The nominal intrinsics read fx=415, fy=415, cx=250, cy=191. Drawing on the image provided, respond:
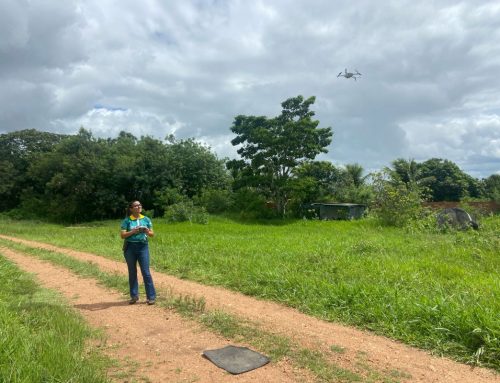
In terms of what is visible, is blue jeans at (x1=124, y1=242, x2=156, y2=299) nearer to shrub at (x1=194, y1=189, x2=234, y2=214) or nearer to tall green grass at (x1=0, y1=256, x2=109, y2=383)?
tall green grass at (x1=0, y1=256, x2=109, y2=383)

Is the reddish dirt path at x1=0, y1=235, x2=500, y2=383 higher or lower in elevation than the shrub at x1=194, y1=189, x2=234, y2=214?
lower

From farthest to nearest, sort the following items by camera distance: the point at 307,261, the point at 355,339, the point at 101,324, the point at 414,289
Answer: the point at 307,261, the point at 414,289, the point at 101,324, the point at 355,339

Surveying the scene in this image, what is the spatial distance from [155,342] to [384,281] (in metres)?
4.39

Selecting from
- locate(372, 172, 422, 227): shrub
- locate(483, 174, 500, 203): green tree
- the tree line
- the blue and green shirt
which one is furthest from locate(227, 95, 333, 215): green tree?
locate(483, 174, 500, 203): green tree

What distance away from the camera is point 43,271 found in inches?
415

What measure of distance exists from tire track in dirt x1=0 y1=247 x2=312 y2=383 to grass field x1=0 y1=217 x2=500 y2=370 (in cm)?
192

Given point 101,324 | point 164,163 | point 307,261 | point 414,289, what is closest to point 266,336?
point 101,324

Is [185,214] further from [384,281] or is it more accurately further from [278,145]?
[384,281]

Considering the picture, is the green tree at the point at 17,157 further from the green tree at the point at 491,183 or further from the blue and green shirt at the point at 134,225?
the green tree at the point at 491,183

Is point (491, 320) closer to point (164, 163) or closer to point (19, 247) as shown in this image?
point (19, 247)

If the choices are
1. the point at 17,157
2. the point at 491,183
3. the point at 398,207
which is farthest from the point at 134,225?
the point at 491,183

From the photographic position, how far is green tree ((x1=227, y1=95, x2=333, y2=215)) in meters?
28.2

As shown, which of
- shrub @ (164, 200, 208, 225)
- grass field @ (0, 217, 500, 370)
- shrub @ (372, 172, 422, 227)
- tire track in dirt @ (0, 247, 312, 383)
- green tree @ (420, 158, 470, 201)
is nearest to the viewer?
tire track in dirt @ (0, 247, 312, 383)

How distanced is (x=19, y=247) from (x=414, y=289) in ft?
49.7
